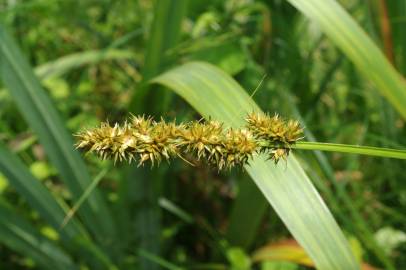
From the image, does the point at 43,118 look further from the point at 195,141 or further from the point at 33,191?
the point at 195,141

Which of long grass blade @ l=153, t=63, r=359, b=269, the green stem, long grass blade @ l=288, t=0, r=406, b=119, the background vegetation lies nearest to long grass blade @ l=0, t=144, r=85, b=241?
the background vegetation

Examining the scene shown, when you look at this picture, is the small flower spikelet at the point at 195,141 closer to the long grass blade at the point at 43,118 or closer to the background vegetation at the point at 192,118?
the background vegetation at the point at 192,118

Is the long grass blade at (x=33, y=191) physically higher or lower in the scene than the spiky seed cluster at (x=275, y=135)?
higher

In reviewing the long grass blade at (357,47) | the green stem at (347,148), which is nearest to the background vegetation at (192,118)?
the long grass blade at (357,47)

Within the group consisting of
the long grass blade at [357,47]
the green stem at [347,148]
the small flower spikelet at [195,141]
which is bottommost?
the small flower spikelet at [195,141]

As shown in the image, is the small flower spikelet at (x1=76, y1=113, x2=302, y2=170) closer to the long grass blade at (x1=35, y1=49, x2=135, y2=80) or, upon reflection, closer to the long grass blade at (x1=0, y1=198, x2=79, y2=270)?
the long grass blade at (x1=0, y1=198, x2=79, y2=270)

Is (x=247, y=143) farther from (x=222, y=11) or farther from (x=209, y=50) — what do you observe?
(x=222, y=11)

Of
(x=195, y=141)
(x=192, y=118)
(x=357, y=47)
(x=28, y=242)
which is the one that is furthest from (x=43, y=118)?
(x=195, y=141)
